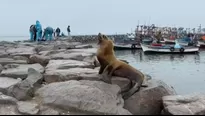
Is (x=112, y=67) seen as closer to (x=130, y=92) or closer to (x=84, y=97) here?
(x=130, y=92)

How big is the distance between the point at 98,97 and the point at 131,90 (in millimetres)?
1261

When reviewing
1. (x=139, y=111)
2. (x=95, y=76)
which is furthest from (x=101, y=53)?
(x=139, y=111)

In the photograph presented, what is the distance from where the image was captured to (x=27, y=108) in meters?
4.88

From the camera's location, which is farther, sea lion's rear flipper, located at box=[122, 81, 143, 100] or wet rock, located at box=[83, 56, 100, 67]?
wet rock, located at box=[83, 56, 100, 67]

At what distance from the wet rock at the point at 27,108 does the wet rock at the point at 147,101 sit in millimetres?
1874

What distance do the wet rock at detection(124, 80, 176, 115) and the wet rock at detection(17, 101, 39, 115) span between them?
1874 mm

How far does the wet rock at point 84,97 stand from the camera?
497cm

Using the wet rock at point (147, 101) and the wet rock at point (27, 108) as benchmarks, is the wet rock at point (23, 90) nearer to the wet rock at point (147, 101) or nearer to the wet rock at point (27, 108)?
the wet rock at point (27, 108)

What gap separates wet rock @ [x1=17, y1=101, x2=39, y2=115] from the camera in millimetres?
4743

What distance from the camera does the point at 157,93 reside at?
6367 millimetres

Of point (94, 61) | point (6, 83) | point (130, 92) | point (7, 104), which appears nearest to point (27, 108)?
point (7, 104)

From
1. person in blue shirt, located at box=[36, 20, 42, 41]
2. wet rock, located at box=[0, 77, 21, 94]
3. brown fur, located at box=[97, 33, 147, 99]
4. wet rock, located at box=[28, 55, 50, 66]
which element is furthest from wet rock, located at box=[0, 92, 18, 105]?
person in blue shirt, located at box=[36, 20, 42, 41]

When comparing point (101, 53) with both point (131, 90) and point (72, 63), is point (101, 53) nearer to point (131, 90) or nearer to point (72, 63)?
point (131, 90)

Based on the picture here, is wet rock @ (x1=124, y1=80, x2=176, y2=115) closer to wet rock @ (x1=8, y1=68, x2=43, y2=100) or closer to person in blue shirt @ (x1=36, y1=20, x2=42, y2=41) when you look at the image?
wet rock @ (x1=8, y1=68, x2=43, y2=100)
